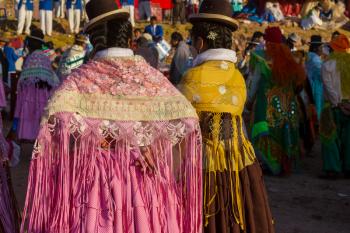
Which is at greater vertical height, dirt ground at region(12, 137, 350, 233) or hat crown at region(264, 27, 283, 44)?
hat crown at region(264, 27, 283, 44)

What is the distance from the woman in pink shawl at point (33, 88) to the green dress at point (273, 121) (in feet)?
10.2

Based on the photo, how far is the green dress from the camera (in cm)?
894

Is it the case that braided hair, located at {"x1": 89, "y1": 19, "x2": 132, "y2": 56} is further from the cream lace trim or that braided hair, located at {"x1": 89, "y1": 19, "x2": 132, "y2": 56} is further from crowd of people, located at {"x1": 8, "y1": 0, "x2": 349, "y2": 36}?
crowd of people, located at {"x1": 8, "y1": 0, "x2": 349, "y2": 36}

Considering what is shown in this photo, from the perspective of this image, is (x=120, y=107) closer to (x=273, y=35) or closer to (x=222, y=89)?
(x=222, y=89)

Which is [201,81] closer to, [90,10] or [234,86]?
[234,86]

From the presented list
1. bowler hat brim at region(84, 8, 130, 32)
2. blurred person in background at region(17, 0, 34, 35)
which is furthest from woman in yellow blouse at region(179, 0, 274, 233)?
blurred person in background at region(17, 0, 34, 35)

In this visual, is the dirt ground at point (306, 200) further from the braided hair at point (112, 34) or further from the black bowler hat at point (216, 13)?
the braided hair at point (112, 34)

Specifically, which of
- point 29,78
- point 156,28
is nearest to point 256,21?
point 156,28

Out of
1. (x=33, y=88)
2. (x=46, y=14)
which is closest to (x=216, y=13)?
(x=33, y=88)

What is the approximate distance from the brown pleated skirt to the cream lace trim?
925 millimetres

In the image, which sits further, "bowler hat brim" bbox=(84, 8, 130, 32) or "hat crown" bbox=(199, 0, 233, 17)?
"hat crown" bbox=(199, 0, 233, 17)

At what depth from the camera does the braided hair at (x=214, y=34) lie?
4738 millimetres

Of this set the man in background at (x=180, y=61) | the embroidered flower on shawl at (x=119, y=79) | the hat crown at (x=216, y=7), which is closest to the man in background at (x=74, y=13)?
the man in background at (x=180, y=61)

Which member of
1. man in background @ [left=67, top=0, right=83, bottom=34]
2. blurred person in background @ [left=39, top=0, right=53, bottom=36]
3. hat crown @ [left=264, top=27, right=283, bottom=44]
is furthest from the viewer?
man in background @ [left=67, top=0, right=83, bottom=34]
